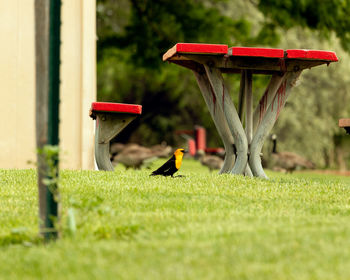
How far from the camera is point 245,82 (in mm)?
9086

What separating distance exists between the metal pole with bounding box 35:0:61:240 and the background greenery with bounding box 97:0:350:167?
487 inches

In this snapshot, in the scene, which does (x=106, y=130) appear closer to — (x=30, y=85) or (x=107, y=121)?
(x=107, y=121)

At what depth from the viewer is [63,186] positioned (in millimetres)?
6641

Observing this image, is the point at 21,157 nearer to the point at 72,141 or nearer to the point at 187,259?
the point at 72,141

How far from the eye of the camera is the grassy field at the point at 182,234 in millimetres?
3502

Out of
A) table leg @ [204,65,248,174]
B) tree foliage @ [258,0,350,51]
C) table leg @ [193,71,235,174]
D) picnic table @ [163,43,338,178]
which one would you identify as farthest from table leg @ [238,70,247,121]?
tree foliage @ [258,0,350,51]

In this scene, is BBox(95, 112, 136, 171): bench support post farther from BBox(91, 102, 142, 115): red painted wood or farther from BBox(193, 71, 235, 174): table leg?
BBox(193, 71, 235, 174): table leg

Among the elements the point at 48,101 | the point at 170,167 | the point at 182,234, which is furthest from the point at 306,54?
the point at 48,101

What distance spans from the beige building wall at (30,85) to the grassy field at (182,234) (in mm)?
3539

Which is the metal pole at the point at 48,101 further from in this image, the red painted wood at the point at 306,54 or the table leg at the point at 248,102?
the table leg at the point at 248,102

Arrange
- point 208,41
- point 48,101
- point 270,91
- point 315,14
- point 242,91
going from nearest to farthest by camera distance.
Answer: point 48,101 < point 270,91 < point 242,91 < point 315,14 < point 208,41

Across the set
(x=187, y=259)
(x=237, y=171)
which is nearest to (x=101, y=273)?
(x=187, y=259)

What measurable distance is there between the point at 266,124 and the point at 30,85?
4402 millimetres

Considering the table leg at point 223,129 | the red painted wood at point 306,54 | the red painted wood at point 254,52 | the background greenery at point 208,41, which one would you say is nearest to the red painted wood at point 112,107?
the table leg at point 223,129
